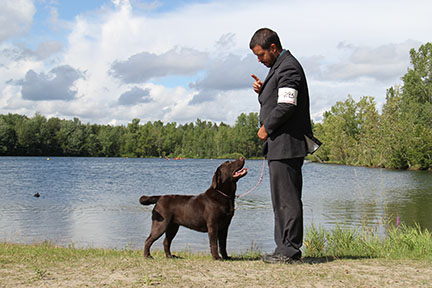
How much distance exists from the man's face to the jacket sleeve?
27 centimetres

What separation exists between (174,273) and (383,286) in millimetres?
2171

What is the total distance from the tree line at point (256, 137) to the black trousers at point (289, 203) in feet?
182

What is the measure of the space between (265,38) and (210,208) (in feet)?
7.95

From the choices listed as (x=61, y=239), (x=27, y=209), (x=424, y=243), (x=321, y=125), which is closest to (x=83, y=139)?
(x=321, y=125)

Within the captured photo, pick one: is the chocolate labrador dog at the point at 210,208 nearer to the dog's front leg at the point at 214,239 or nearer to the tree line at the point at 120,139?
the dog's front leg at the point at 214,239

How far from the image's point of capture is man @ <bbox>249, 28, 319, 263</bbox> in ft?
16.9

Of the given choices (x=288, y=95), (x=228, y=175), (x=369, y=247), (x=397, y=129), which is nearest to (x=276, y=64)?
(x=288, y=95)

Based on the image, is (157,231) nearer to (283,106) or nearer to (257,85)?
(257,85)

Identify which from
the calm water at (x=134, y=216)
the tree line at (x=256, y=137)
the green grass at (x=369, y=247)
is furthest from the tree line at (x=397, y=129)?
the green grass at (x=369, y=247)

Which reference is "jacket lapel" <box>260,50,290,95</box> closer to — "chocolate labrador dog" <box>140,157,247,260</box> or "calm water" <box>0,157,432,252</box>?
"chocolate labrador dog" <box>140,157,247,260</box>

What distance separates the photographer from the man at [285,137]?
5.15 metres

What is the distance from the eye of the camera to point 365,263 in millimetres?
5289

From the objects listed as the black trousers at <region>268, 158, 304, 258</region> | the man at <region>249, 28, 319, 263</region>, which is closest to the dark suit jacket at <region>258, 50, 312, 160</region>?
the man at <region>249, 28, 319, 263</region>

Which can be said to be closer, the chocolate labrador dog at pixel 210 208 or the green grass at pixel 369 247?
the chocolate labrador dog at pixel 210 208
